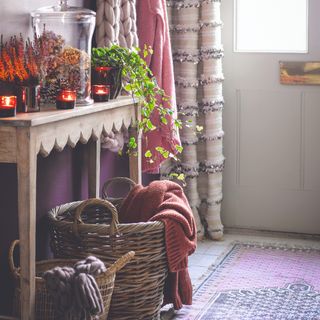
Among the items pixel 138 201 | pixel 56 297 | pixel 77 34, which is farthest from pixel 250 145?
pixel 56 297

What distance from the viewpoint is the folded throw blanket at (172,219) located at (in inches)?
116

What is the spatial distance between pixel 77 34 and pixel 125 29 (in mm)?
604

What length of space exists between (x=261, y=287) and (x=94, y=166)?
944mm

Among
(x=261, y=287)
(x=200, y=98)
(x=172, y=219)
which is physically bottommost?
(x=261, y=287)

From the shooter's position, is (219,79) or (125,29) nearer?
(125,29)

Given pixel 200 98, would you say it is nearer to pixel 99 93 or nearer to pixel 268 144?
pixel 268 144

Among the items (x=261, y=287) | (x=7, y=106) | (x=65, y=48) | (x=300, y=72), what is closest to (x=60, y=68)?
(x=65, y=48)

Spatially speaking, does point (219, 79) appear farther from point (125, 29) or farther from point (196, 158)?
point (125, 29)

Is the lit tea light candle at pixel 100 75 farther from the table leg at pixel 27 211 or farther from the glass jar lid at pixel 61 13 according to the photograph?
the table leg at pixel 27 211

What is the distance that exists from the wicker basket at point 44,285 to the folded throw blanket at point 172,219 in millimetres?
295

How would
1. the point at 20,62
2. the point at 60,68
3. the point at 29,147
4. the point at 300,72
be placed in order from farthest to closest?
the point at 300,72, the point at 60,68, the point at 20,62, the point at 29,147

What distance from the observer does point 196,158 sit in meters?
4.38

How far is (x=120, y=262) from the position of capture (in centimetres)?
264

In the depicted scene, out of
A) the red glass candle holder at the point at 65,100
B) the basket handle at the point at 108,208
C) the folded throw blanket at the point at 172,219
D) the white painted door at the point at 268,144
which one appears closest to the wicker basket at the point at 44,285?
the basket handle at the point at 108,208
